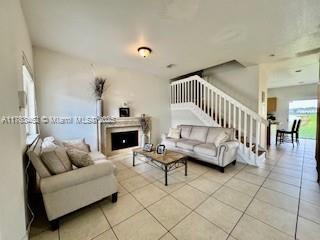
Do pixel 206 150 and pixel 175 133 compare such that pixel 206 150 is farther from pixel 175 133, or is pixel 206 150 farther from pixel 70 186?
pixel 70 186

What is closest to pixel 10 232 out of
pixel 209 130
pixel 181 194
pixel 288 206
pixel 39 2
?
pixel 181 194

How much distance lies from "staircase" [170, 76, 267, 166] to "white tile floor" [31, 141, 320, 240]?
0.76 metres

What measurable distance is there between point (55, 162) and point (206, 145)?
9.63 feet

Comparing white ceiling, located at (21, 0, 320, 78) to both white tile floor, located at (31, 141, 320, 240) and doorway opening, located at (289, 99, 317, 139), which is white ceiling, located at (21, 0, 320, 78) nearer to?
white tile floor, located at (31, 141, 320, 240)

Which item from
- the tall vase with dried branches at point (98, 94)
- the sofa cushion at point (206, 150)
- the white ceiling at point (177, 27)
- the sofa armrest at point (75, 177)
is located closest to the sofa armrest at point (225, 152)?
the sofa cushion at point (206, 150)

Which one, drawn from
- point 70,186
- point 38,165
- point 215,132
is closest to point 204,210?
point 70,186

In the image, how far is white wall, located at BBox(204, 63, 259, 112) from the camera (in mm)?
4228

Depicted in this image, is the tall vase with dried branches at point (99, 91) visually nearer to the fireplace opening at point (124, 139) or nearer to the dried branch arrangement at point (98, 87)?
the dried branch arrangement at point (98, 87)

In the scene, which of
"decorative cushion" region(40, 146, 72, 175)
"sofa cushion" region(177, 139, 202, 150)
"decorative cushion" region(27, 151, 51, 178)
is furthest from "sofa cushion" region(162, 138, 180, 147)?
"decorative cushion" region(27, 151, 51, 178)

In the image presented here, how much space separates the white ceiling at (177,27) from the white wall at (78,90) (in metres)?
0.36

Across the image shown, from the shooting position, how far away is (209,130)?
156 inches

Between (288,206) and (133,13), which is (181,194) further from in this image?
(133,13)

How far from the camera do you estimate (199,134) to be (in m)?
4.09

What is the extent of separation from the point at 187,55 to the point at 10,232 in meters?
3.90
